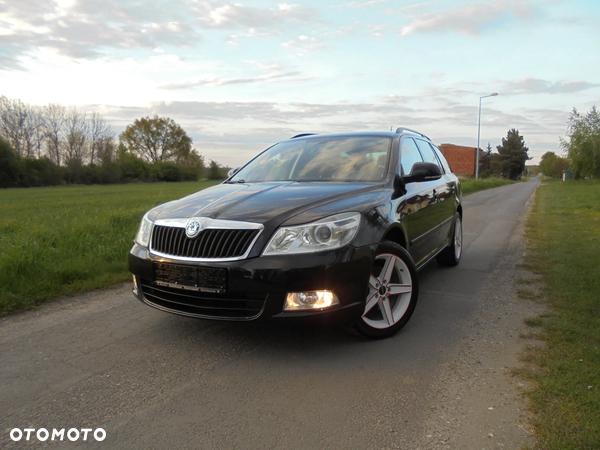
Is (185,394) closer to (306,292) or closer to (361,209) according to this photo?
(306,292)

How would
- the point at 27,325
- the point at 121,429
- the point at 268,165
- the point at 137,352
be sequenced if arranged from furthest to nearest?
the point at 268,165
the point at 27,325
the point at 137,352
the point at 121,429

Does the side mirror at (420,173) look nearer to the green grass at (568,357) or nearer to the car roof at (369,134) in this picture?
the car roof at (369,134)

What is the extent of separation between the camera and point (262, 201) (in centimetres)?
354

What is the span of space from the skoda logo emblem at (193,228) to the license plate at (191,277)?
228mm

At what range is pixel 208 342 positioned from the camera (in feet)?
11.5

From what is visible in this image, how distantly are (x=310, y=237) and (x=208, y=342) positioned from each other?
1188 mm

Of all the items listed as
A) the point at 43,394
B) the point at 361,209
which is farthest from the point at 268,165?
the point at 43,394

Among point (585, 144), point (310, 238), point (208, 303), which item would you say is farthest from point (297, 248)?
point (585, 144)

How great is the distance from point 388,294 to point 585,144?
51052 millimetres

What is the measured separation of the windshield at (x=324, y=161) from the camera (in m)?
4.31

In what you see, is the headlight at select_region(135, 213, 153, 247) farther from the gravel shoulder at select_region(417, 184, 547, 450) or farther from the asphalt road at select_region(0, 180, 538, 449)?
the gravel shoulder at select_region(417, 184, 547, 450)

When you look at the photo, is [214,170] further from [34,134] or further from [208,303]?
[208,303]

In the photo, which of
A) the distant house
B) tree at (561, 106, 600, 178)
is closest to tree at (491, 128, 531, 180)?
the distant house

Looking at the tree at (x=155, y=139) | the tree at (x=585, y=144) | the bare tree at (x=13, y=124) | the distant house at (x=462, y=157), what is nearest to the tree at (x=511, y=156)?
the distant house at (x=462, y=157)
